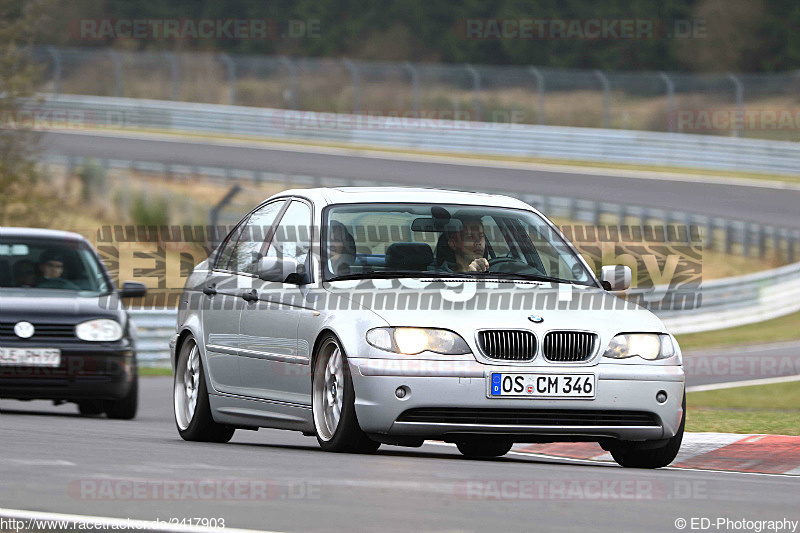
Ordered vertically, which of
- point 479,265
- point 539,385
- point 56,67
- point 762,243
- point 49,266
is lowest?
point 762,243

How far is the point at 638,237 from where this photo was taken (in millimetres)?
29969

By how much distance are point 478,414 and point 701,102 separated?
142ft

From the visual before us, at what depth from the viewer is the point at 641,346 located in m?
8.86

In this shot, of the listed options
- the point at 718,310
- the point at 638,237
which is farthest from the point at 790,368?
the point at 638,237

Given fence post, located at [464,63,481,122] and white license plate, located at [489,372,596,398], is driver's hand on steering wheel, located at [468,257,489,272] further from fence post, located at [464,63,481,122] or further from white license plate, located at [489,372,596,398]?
fence post, located at [464,63,481,122]

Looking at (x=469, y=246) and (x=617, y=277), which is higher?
(x=469, y=246)

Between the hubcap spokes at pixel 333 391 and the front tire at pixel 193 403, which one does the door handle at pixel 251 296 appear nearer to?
the front tire at pixel 193 403

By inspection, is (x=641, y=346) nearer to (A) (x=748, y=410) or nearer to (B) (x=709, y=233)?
(A) (x=748, y=410)

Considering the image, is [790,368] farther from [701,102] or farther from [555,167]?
[701,102]

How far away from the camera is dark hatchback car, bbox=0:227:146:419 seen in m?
13.2

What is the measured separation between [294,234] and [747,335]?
54.2ft

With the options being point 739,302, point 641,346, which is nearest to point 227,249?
point 641,346

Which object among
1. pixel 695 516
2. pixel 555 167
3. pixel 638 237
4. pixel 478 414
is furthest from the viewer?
pixel 555 167

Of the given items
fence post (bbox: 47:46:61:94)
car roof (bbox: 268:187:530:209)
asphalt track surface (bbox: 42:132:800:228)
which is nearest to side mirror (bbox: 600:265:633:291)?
car roof (bbox: 268:187:530:209)
